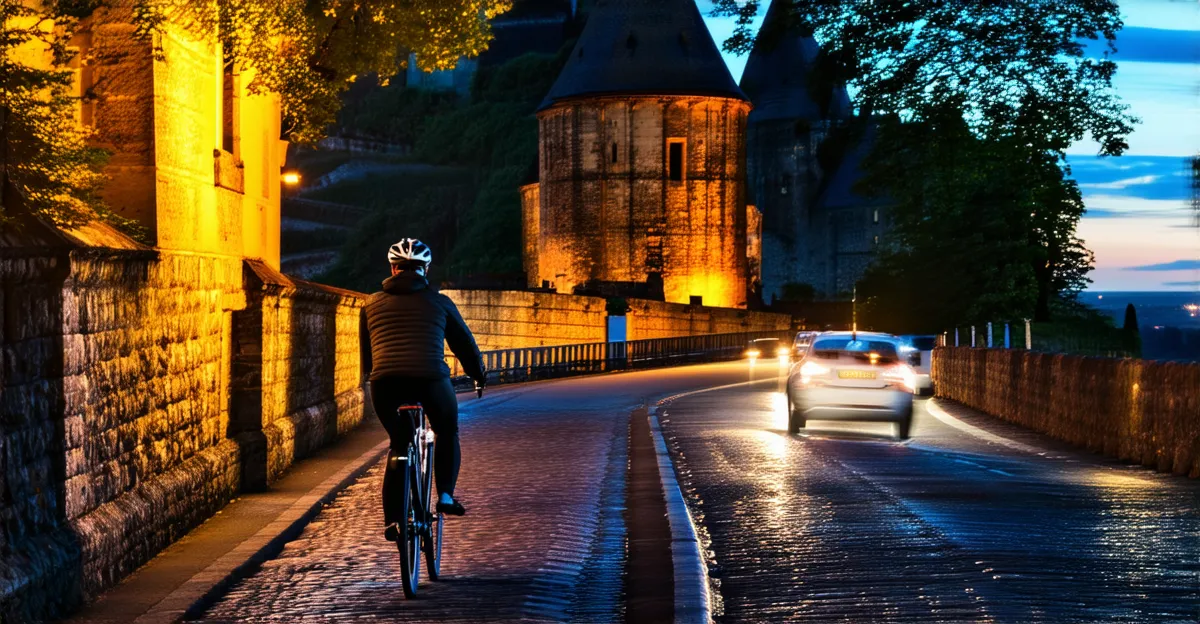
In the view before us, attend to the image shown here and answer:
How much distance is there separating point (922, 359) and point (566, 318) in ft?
115

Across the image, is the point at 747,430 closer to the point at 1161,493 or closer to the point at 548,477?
the point at 548,477

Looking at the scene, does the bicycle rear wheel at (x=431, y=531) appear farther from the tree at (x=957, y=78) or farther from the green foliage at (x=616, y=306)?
the green foliage at (x=616, y=306)

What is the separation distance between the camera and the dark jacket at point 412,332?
8.81 meters

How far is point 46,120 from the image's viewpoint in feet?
38.1

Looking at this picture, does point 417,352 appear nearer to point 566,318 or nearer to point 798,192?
point 566,318

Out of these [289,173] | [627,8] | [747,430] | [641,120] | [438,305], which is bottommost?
[747,430]

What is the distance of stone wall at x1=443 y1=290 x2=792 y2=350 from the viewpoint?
2778 inches

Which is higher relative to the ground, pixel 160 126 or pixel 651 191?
pixel 651 191

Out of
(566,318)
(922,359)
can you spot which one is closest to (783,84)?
(566,318)

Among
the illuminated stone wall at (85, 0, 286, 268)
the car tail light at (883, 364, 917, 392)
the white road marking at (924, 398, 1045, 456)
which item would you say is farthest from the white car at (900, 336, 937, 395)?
the illuminated stone wall at (85, 0, 286, 268)

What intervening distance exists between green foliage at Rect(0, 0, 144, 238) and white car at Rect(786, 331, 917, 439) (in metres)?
11.0

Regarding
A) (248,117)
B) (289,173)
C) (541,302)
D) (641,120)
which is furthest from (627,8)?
(248,117)

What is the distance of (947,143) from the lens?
3544 cm

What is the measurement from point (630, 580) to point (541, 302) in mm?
63124
